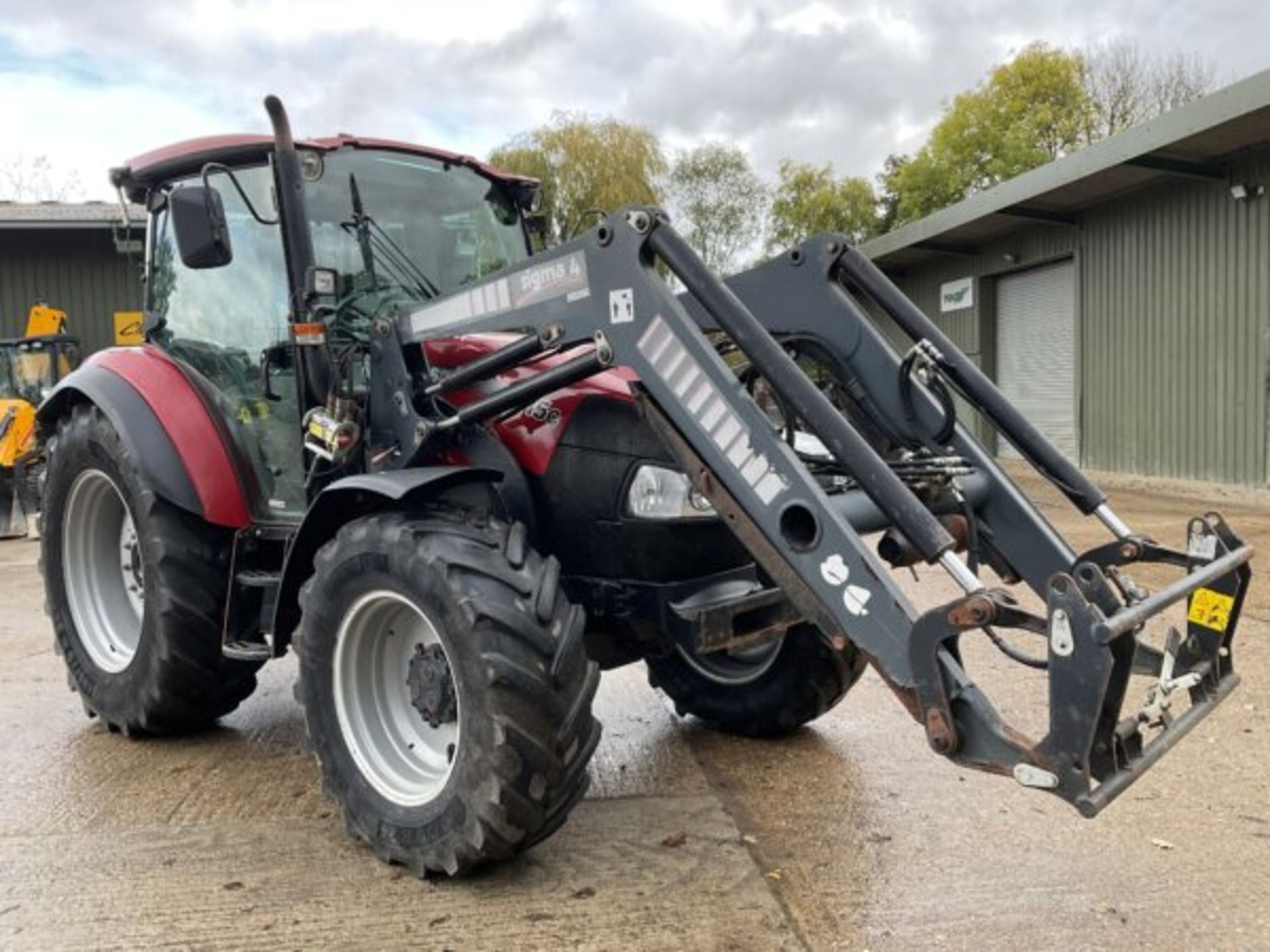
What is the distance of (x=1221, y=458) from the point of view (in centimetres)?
1228

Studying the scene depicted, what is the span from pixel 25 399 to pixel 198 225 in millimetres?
11704

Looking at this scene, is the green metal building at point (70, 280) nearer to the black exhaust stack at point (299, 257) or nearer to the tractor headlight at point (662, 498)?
the black exhaust stack at point (299, 257)

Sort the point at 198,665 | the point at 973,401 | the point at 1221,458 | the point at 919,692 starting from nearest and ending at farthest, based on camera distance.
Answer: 1. the point at 919,692
2. the point at 973,401
3. the point at 198,665
4. the point at 1221,458

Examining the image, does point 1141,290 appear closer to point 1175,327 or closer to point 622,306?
point 1175,327

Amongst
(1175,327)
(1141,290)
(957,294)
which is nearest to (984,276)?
(957,294)

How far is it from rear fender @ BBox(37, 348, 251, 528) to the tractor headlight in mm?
1645

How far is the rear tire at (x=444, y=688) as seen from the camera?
289cm

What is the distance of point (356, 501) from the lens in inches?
136

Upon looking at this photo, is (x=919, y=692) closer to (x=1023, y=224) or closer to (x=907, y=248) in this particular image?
(x=1023, y=224)

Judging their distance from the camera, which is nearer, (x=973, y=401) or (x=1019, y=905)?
(x=1019, y=905)

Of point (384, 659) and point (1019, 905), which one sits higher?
point (384, 659)

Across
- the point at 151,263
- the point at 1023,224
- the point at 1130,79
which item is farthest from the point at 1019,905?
the point at 1130,79

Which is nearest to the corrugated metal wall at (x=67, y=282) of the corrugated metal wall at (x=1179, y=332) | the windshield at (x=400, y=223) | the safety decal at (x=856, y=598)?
the corrugated metal wall at (x=1179, y=332)

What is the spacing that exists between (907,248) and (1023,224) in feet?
8.98
